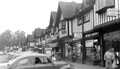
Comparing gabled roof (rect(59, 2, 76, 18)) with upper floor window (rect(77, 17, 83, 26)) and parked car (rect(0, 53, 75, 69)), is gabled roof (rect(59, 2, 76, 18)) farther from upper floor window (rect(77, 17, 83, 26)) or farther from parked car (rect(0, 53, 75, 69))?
parked car (rect(0, 53, 75, 69))

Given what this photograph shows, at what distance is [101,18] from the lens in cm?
1944

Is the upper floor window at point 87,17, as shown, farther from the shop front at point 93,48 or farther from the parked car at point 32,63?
the parked car at point 32,63

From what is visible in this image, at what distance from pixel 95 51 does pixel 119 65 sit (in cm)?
569

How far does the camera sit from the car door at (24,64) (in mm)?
10253

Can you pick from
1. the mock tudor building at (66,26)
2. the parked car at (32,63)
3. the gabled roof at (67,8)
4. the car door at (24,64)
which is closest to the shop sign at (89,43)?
the mock tudor building at (66,26)

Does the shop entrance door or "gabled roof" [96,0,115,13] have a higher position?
"gabled roof" [96,0,115,13]

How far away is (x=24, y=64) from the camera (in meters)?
10.4

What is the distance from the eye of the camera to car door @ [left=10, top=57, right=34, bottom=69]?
10.3 meters

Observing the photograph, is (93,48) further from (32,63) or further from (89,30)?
(32,63)

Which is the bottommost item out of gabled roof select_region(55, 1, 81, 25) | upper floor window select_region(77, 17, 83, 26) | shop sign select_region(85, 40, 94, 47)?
shop sign select_region(85, 40, 94, 47)

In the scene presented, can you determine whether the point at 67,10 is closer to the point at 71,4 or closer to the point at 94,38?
the point at 71,4

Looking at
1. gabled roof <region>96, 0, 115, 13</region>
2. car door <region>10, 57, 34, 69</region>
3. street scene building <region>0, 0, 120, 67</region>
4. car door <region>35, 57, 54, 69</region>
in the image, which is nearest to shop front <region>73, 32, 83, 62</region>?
street scene building <region>0, 0, 120, 67</region>

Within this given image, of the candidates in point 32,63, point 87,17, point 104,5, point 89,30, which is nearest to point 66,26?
point 87,17

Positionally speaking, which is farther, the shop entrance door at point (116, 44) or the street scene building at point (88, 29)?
the street scene building at point (88, 29)
